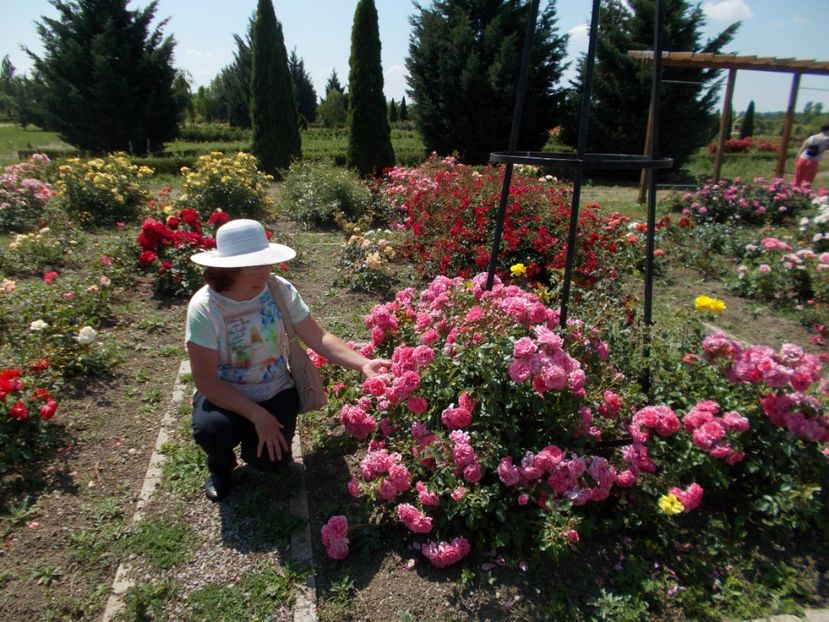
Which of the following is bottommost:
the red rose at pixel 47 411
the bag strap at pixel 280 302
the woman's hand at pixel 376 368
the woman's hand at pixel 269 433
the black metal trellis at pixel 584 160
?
the red rose at pixel 47 411

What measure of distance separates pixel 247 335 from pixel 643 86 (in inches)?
581

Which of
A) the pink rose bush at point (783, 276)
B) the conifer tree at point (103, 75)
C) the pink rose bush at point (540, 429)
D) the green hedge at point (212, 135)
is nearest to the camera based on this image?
the pink rose bush at point (540, 429)

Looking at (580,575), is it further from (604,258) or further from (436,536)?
(604,258)

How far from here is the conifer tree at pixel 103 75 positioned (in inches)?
642

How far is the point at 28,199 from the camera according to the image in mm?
6641

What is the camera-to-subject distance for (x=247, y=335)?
2217mm

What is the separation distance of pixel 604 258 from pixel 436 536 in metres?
3.52

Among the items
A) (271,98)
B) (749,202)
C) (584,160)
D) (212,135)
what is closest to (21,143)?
(212,135)

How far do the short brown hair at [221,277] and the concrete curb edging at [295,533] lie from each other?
36.4 inches

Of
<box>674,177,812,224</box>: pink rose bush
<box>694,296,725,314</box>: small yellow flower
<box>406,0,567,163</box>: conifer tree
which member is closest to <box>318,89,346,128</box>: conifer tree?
<box>406,0,567,163</box>: conifer tree

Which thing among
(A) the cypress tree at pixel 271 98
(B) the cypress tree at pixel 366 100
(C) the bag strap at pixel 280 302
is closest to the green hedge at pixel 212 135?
(A) the cypress tree at pixel 271 98

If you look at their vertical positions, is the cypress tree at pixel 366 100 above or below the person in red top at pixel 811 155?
above

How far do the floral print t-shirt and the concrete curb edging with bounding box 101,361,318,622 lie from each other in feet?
1.48

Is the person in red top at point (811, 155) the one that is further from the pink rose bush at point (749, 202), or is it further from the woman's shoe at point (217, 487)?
the woman's shoe at point (217, 487)
